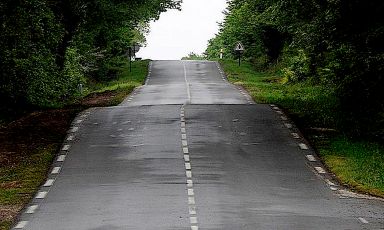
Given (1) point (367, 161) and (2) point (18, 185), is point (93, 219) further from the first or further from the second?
(1) point (367, 161)

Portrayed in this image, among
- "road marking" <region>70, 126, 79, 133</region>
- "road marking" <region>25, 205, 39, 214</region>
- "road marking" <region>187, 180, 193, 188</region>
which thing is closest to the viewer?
"road marking" <region>25, 205, 39, 214</region>

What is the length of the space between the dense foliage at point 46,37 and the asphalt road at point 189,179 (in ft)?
9.80

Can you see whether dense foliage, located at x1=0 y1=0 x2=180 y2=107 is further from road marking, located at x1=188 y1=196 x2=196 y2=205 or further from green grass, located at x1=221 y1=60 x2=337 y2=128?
road marking, located at x1=188 y1=196 x2=196 y2=205

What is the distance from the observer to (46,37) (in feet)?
97.3

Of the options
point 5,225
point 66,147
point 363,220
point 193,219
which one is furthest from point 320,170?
point 5,225

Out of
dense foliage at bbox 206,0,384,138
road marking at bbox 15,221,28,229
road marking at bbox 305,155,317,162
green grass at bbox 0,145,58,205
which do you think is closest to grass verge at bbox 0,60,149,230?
green grass at bbox 0,145,58,205

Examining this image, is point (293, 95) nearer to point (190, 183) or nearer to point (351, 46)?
point (351, 46)

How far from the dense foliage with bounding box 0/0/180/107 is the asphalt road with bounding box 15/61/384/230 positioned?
2987mm

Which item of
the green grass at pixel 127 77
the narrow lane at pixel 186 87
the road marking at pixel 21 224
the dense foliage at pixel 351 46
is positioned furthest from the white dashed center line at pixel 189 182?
the green grass at pixel 127 77

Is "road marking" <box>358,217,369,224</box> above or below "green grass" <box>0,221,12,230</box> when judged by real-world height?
below

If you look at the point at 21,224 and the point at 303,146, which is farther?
the point at 303,146

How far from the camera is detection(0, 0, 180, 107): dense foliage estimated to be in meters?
26.7

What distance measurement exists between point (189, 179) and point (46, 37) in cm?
1333

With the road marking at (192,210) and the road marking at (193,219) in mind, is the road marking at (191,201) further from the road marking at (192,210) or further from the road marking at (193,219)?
the road marking at (193,219)
